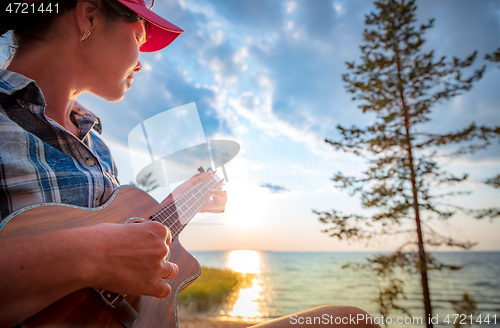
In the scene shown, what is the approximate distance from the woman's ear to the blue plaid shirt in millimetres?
341

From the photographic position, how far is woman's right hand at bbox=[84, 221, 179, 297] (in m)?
0.65

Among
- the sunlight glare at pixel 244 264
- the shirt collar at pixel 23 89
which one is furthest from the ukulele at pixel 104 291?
the sunlight glare at pixel 244 264

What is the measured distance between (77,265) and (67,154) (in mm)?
607

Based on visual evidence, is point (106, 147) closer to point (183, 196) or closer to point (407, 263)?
point (183, 196)

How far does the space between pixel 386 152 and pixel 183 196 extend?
5780 millimetres

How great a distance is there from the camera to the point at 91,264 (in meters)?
0.62

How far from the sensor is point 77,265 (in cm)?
60

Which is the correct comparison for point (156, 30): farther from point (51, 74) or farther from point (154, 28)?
point (51, 74)

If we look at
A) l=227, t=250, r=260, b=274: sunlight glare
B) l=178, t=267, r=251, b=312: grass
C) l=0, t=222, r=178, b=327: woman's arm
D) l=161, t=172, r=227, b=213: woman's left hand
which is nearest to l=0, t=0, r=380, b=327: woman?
l=0, t=222, r=178, b=327: woman's arm

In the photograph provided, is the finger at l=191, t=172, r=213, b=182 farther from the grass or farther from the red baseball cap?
the grass

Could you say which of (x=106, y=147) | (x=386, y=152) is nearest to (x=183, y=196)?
(x=106, y=147)

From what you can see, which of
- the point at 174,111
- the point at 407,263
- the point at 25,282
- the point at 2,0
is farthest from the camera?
the point at 407,263

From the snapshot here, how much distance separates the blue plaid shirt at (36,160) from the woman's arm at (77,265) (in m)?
0.27

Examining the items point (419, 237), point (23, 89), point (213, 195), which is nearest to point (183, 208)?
point (213, 195)
